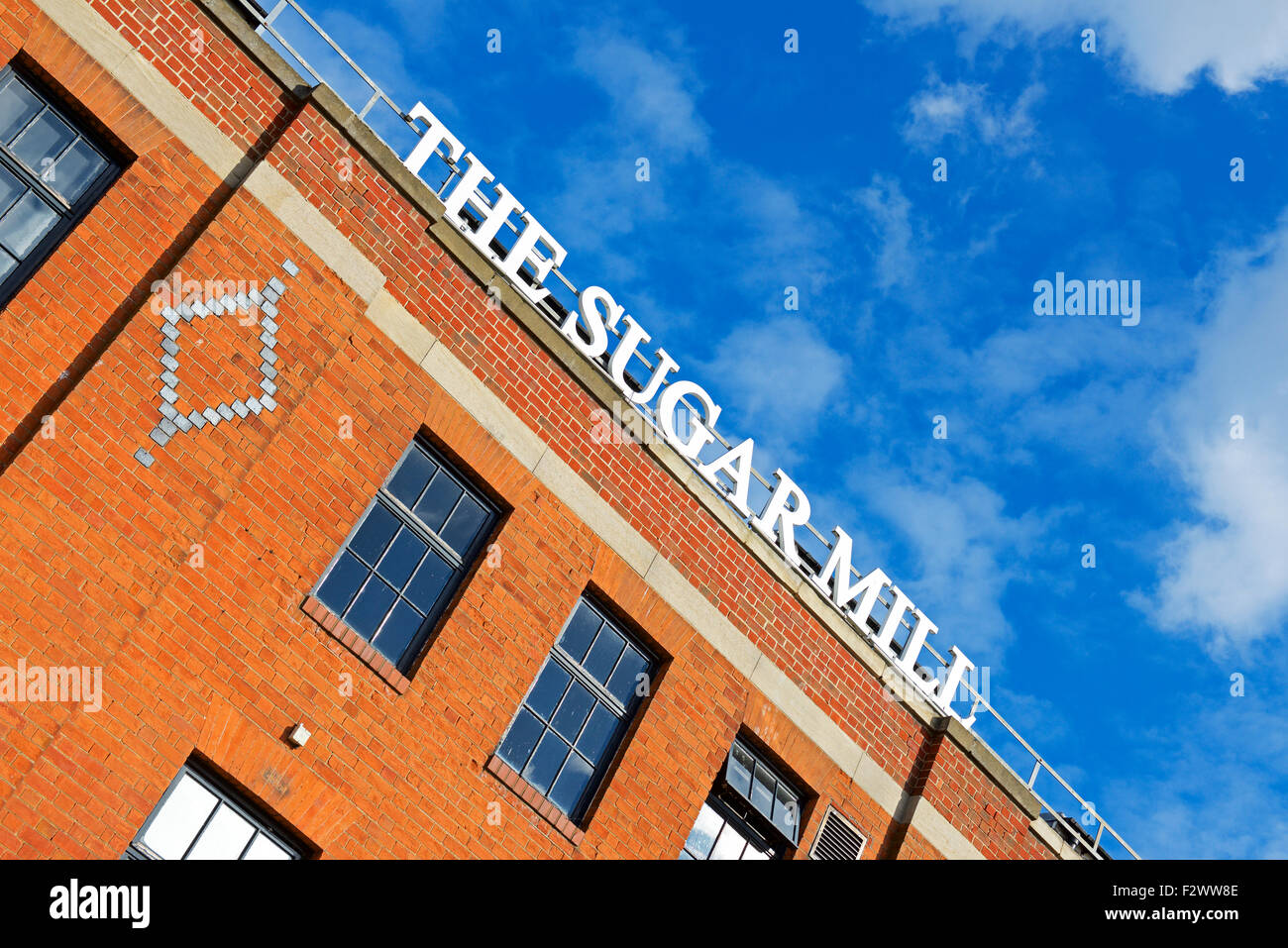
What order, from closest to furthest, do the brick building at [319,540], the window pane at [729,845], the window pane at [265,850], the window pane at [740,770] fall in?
Answer: the brick building at [319,540]
the window pane at [265,850]
the window pane at [729,845]
the window pane at [740,770]

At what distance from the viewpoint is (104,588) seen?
30.9 ft

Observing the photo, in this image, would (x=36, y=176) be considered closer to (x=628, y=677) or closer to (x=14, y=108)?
(x=14, y=108)

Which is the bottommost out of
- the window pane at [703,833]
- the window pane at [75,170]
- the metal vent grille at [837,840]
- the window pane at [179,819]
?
the window pane at [179,819]

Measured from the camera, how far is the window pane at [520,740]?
11.7 meters

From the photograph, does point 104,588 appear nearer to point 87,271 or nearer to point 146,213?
point 87,271

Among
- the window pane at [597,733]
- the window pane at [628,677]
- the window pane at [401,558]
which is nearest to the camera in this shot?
the window pane at [401,558]

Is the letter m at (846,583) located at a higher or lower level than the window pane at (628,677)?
higher

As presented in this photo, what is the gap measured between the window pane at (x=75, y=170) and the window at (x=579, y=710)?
6413 millimetres

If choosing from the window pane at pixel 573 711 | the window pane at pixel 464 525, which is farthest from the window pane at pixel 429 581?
the window pane at pixel 573 711

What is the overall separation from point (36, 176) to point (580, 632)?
6930 mm

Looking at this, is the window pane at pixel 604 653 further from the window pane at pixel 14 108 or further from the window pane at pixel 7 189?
the window pane at pixel 14 108
